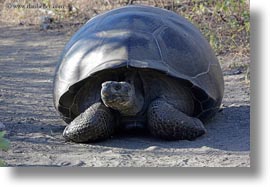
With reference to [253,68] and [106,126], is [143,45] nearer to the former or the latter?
[106,126]

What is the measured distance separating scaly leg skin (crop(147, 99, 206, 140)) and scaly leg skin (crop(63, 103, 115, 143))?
27 cm

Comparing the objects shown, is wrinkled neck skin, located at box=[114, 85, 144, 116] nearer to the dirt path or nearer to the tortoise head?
the tortoise head

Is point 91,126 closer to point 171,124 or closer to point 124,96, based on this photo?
point 124,96

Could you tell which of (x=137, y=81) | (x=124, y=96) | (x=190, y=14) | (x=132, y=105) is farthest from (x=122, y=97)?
(x=190, y=14)

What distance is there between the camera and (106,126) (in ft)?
15.0

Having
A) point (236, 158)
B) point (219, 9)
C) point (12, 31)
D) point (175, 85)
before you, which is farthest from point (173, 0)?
point (236, 158)

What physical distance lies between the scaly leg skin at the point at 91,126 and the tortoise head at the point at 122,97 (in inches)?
3.1

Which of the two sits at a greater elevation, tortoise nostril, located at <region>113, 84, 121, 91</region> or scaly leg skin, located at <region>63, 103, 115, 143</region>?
tortoise nostril, located at <region>113, 84, 121, 91</region>

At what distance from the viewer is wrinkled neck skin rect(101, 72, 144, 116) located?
14.3 ft

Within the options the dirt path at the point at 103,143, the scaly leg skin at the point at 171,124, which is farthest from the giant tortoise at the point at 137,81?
the dirt path at the point at 103,143

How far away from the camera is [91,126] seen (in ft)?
14.9

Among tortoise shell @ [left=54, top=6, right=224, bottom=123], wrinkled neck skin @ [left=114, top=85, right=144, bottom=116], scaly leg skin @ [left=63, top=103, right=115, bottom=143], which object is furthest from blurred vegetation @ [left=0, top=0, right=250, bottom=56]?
scaly leg skin @ [left=63, top=103, right=115, bottom=143]

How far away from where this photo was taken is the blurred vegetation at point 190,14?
23.5 feet

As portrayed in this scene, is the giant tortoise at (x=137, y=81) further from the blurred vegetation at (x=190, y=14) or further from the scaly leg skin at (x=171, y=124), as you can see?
the blurred vegetation at (x=190, y=14)
